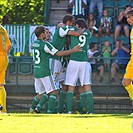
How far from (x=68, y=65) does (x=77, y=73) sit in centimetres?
31

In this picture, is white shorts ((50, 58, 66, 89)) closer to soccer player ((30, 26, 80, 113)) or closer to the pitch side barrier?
soccer player ((30, 26, 80, 113))

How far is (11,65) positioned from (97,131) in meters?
10.6

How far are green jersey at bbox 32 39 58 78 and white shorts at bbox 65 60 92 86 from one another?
0.53m

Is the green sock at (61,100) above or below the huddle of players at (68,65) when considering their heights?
below

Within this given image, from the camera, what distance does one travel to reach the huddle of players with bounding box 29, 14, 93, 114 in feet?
52.1

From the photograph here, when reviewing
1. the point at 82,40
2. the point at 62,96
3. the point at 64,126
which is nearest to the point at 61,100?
the point at 62,96

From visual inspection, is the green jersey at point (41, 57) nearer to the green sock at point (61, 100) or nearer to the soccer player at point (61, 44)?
the soccer player at point (61, 44)

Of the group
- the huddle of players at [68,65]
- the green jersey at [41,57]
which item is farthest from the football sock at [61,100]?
the green jersey at [41,57]

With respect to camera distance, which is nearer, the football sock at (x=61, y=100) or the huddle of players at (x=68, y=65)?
the huddle of players at (x=68, y=65)

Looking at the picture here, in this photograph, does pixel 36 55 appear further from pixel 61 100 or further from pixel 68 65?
pixel 61 100

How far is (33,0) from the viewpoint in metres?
40.3

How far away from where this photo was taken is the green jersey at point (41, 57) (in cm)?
1574

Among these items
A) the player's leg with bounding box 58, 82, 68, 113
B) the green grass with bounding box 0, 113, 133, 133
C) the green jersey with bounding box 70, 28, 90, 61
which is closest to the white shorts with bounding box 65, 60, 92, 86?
the green jersey with bounding box 70, 28, 90, 61

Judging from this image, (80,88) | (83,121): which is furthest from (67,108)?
(83,121)
